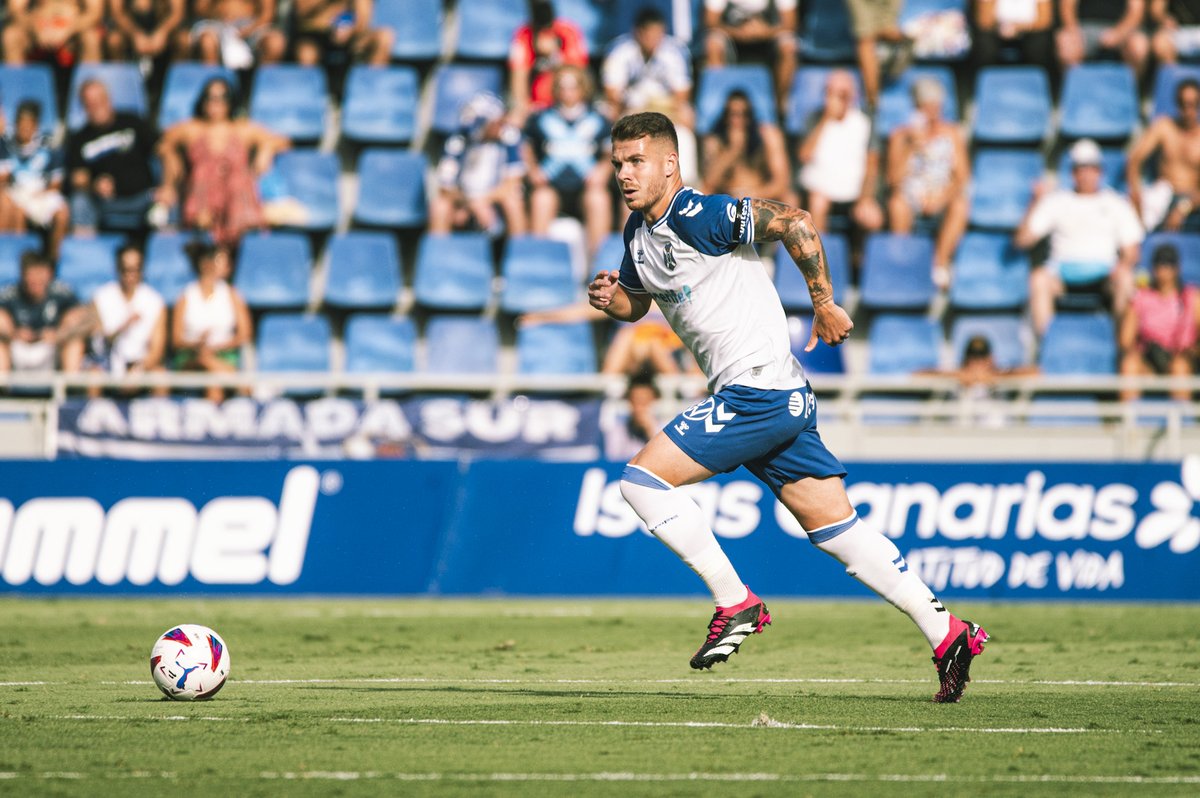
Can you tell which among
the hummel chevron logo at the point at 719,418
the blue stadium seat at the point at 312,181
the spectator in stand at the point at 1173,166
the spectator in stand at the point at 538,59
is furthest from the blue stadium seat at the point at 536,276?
the hummel chevron logo at the point at 719,418

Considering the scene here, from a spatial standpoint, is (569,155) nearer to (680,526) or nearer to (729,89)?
(729,89)

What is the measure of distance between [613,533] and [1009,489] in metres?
3.25

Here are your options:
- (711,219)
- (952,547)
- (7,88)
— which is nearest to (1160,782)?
(711,219)

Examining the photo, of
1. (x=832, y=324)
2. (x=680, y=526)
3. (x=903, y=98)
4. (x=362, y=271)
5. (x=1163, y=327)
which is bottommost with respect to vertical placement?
(x=1163, y=327)

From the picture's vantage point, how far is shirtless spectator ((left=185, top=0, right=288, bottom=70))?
19.2 m

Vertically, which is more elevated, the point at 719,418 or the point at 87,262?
the point at 719,418

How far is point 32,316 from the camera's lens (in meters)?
16.5

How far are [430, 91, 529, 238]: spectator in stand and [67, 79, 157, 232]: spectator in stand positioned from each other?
3.05 metres

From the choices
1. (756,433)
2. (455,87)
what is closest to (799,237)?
(756,433)

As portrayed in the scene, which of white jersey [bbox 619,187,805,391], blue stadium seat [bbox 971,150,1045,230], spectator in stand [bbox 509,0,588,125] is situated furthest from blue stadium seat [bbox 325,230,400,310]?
white jersey [bbox 619,187,805,391]

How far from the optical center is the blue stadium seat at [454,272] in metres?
17.6

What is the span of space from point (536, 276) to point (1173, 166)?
6.85 metres

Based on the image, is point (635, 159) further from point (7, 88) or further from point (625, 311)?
point (7, 88)

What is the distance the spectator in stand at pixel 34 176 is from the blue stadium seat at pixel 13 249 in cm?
19
